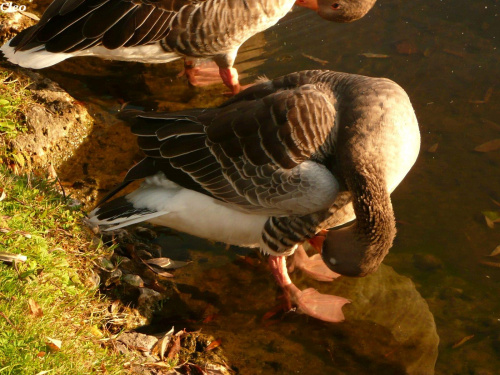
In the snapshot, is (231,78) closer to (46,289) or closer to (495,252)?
(495,252)

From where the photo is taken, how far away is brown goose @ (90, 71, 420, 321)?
4453mm

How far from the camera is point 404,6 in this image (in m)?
7.99

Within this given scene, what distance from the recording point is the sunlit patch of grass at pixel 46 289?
3412 mm

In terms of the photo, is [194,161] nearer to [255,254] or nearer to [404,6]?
[255,254]

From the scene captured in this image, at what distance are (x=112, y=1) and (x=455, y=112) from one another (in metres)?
3.60

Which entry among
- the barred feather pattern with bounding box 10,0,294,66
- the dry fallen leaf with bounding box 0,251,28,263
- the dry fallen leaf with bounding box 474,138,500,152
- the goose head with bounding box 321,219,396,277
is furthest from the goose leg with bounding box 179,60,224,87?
the dry fallen leaf with bounding box 0,251,28,263

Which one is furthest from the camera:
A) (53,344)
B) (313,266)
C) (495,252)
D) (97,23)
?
(97,23)

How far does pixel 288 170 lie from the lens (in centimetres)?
455

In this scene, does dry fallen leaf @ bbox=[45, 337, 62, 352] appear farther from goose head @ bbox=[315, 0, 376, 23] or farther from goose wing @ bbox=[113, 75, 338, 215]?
goose head @ bbox=[315, 0, 376, 23]

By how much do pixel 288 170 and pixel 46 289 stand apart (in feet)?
5.97

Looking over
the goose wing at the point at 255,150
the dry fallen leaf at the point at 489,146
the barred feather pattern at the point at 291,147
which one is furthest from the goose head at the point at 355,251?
the dry fallen leaf at the point at 489,146

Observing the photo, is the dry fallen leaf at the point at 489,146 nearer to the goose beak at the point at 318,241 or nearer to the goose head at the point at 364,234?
the goose beak at the point at 318,241

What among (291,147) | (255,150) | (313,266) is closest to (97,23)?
(255,150)

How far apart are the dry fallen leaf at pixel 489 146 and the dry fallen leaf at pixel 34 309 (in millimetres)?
4319
